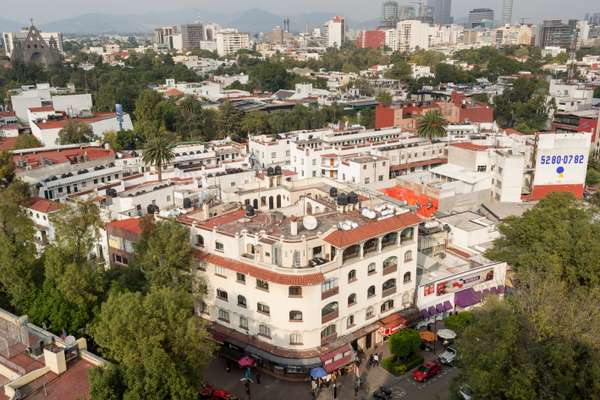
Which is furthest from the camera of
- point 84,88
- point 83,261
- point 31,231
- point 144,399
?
point 84,88

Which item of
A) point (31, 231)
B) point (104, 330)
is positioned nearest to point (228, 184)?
point (31, 231)

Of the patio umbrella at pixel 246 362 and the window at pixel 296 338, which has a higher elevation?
the window at pixel 296 338

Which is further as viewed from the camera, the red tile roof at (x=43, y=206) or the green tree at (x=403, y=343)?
the red tile roof at (x=43, y=206)

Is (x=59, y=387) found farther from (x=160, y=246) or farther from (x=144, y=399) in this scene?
(x=160, y=246)

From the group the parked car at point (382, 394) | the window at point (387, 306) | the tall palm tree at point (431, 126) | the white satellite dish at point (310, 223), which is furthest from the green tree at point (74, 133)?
the parked car at point (382, 394)

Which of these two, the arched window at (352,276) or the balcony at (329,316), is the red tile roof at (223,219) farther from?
the balcony at (329,316)

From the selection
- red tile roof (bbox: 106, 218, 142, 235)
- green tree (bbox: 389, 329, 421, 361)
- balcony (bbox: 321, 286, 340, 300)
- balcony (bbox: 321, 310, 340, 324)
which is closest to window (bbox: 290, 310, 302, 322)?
balcony (bbox: 321, 310, 340, 324)
